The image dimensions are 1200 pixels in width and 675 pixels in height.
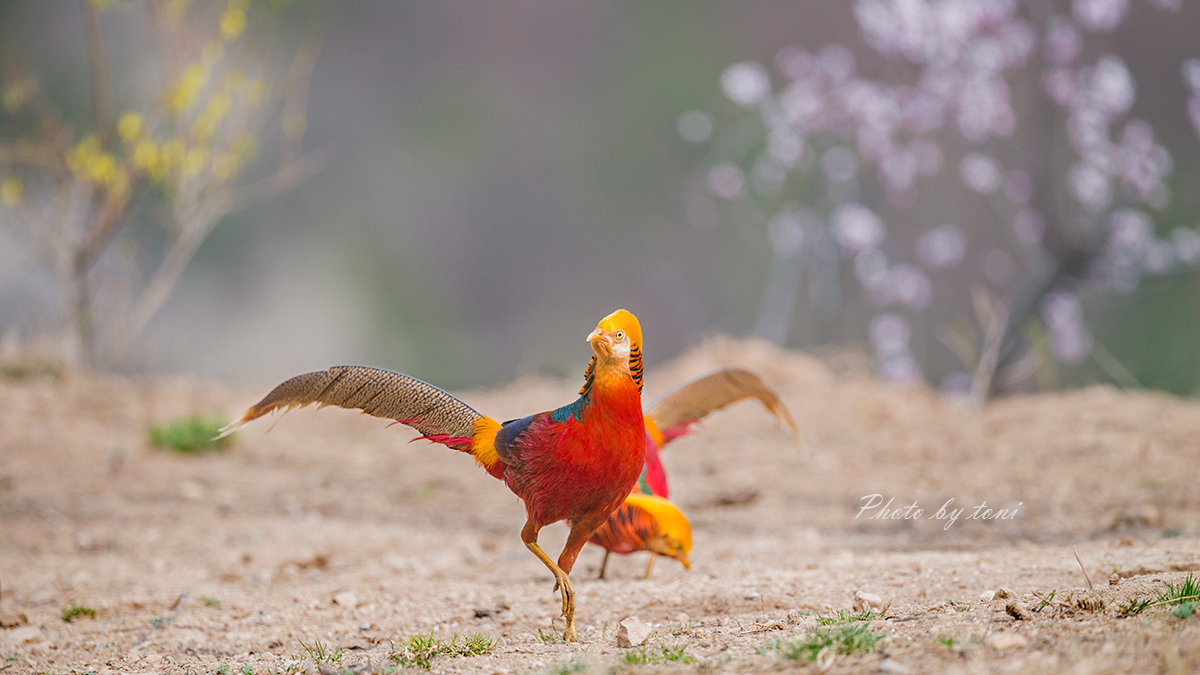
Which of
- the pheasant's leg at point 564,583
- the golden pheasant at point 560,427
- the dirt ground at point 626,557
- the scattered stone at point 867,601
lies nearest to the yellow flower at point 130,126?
the dirt ground at point 626,557

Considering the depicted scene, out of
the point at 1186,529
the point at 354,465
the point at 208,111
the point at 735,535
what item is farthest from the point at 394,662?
the point at 208,111

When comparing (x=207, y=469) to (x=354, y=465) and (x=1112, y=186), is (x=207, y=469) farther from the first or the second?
(x=1112, y=186)

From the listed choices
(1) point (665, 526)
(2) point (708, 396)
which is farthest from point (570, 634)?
(2) point (708, 396)

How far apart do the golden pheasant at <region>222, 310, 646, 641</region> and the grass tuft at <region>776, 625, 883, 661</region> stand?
561mm

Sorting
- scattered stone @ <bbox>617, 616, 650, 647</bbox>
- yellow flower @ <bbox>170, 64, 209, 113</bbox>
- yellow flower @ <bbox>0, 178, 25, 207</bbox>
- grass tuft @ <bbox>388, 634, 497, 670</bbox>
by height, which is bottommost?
scattered stone @ <bbox>617, 616, 650, 647</bbox>

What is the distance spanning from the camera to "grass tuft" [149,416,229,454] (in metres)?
4.61

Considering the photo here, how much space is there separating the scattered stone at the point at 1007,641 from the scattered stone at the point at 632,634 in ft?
2.47

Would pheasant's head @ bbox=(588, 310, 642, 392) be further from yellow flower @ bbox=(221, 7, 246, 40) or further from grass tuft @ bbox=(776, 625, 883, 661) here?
yellow flower @ bbox=(221, 7, 246, 40)

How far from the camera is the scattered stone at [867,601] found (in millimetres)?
2107

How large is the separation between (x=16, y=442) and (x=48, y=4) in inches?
182

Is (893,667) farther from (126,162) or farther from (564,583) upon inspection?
(126,162)

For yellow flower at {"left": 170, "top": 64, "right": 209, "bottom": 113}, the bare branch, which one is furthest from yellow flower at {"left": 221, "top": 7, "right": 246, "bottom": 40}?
the bare branch

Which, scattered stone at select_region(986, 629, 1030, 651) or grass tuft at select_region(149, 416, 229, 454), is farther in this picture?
grass tuft at select_region(149, 416, 229, 454)

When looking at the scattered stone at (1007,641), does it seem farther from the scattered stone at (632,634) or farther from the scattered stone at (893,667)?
the scattered stone at (632,634)
